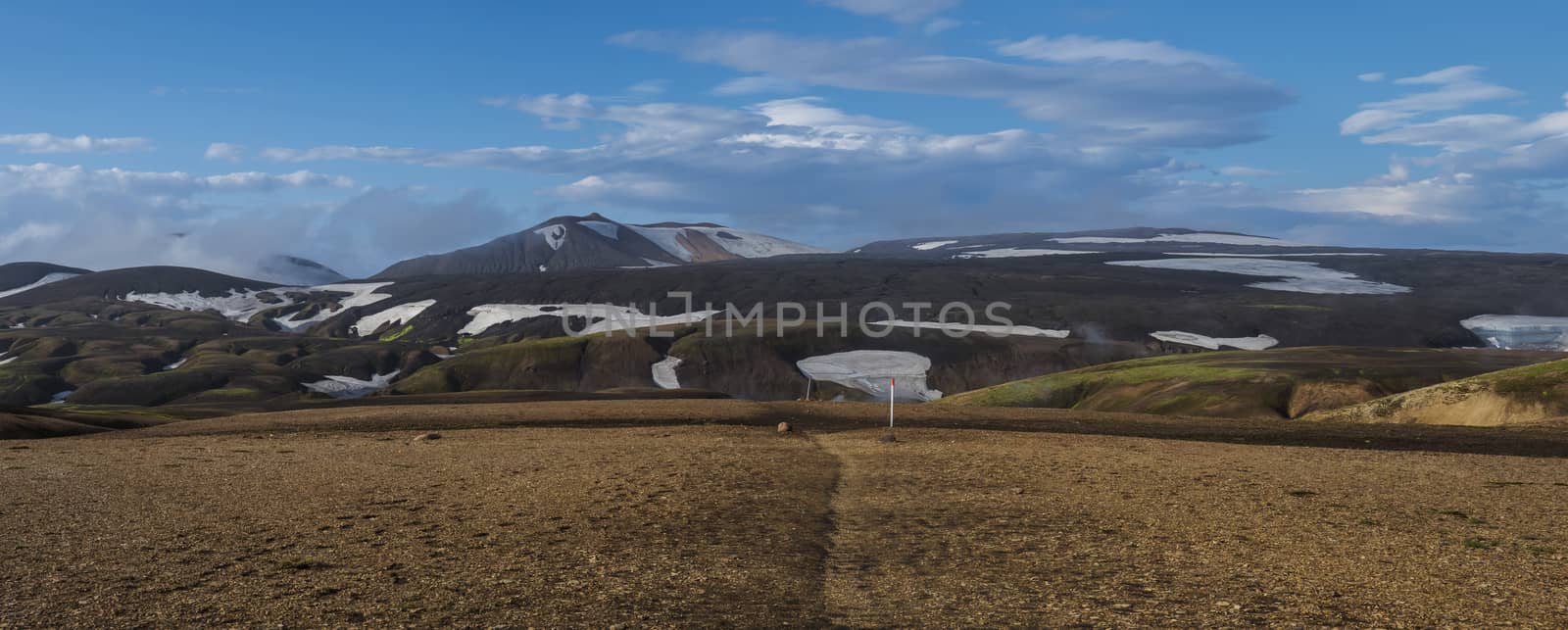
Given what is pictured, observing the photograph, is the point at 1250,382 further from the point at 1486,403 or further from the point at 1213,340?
the point at 1213,340

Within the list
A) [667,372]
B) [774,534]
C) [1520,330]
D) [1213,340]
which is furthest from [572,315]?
[774,534]

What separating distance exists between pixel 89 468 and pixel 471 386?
292 feet

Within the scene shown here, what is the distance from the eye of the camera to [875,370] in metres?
108

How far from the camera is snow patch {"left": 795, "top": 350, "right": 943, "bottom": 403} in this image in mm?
101312

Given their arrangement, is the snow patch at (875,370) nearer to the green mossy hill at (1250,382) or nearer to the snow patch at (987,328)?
the snow patch at (987,328)

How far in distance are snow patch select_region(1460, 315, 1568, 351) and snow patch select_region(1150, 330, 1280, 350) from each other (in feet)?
98.1

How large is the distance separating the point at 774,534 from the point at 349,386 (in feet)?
359

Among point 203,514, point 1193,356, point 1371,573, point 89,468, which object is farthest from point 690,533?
point 1193,356

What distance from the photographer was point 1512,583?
1381 centimetres

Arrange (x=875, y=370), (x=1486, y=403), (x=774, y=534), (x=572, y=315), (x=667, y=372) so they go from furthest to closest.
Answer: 1. (x=572, y=315)
2. (x=667, y=372)
3. (x=875, y=370)
4. (x=1486, y=403)
5. (x=774, y=534)

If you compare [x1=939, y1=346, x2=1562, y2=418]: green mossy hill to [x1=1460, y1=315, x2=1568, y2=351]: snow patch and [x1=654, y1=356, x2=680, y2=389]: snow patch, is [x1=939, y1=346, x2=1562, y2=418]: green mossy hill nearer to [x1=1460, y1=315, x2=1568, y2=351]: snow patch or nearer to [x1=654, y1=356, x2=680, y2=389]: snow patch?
[x1=654, y1=356, x2=680, y2=389]: snow patch

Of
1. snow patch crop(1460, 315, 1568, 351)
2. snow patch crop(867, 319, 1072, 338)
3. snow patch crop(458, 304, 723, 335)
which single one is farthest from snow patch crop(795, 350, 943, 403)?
snow patch crop(1460, 315, 1568, 351)

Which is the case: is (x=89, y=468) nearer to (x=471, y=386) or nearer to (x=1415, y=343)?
(x=471, y=386)

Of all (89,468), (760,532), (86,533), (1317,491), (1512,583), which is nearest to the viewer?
(1512,583)
